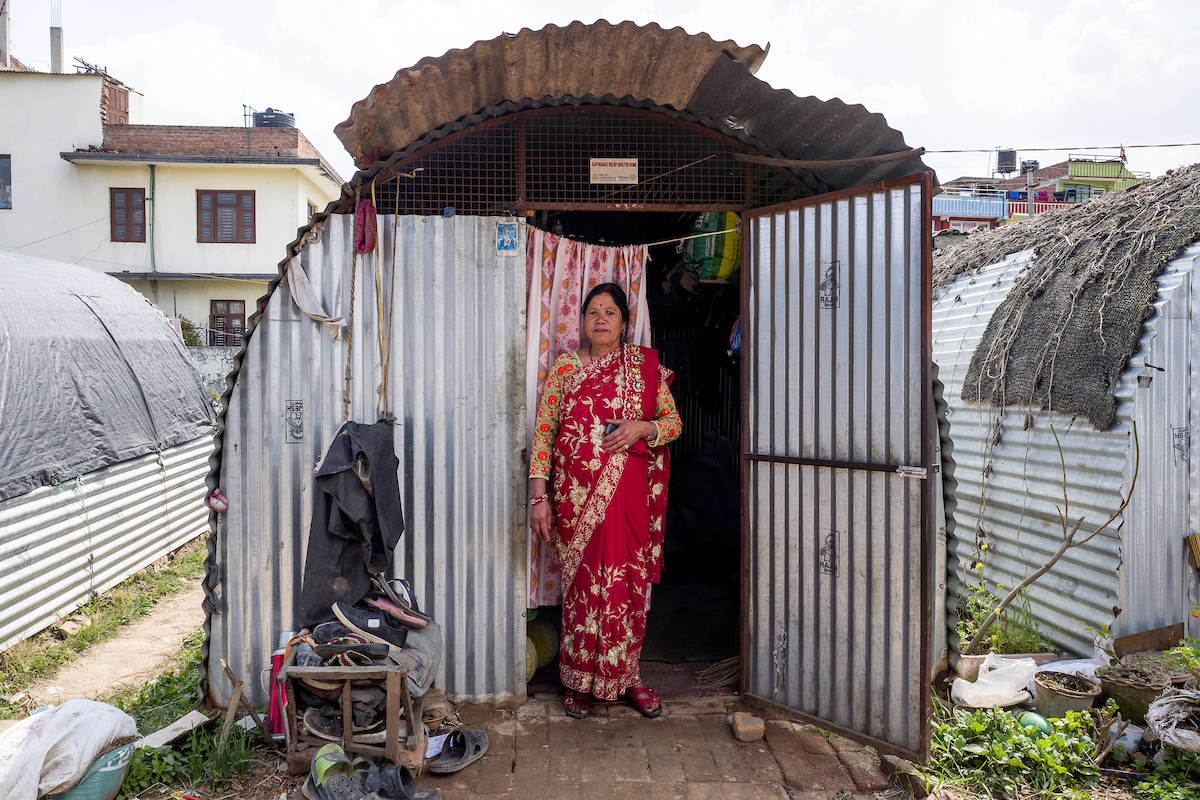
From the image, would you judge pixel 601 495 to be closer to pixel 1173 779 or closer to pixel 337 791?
pixel 337 791

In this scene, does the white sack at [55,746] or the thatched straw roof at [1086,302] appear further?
the thatched straw roof at [1086,302]

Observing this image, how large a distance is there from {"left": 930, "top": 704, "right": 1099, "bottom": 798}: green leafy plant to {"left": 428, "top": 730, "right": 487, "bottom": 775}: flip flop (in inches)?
84.4

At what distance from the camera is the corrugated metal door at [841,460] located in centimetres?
328

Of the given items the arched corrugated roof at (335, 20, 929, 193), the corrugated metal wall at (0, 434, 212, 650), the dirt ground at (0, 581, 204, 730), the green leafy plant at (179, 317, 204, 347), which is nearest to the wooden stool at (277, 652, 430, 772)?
the dirt ground at (0, 581, 204, 730)

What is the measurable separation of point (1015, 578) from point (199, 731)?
5.40 m

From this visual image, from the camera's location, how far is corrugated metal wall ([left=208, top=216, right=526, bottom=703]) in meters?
3.72

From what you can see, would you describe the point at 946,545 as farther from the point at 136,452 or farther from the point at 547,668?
the point at 136,452

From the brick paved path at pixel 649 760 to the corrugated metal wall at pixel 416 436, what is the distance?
408 millimetres

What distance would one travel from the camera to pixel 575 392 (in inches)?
150

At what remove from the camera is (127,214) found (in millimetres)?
19438

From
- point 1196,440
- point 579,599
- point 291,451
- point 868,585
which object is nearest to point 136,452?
point 291,451

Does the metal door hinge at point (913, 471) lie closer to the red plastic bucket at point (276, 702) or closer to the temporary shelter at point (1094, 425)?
the temporary shelter at point (1094, 425)

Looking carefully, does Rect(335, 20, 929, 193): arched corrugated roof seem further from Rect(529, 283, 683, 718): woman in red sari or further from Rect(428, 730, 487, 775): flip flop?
Rect(428, 730, 487, 775): flip flop

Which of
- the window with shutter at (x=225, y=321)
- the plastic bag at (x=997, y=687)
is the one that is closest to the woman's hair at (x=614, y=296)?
the plastic bag at (x=997, y=687)
